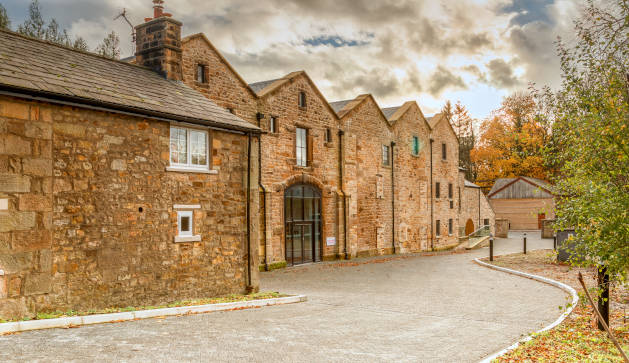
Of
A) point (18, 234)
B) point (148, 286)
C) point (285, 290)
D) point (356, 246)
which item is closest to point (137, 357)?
point (18, 234)

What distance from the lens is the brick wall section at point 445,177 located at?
37656 mm

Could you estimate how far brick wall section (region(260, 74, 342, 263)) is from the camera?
22828 millimetres

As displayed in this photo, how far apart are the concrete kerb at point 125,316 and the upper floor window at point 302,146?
41.9 feet

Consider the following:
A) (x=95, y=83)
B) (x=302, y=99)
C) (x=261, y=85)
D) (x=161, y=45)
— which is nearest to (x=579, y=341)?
(x=95, y=83)

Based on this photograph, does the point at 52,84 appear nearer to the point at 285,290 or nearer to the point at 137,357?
the point at 137,357

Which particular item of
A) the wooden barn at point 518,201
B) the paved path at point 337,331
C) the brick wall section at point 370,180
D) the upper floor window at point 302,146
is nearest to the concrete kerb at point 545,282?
the paved path at point 337,331

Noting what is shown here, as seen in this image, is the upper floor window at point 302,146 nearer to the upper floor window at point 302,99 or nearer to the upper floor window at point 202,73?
the upper floor window at point 302,99

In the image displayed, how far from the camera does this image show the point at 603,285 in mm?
8922

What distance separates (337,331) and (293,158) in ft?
50.9

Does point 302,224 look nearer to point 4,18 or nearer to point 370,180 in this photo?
point 370,180

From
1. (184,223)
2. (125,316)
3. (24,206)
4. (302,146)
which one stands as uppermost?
(302,146)

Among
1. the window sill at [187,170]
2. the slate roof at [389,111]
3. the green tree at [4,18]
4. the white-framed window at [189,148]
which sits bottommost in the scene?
the window sill at [187,170]

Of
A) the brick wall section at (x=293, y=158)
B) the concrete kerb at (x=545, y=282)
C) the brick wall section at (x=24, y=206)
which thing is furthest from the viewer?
the brick wall section at (x=293, y=158)

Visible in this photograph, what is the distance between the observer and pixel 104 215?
10.9 metres
